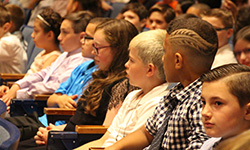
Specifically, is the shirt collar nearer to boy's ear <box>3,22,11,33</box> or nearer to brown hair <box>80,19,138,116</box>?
brown hair <box>80,19,138,116</box>

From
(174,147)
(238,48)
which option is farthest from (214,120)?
(238,48)

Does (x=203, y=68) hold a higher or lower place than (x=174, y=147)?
higher

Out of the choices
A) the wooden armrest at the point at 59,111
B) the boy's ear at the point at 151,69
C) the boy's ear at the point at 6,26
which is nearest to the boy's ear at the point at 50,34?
the boy's ear at the point at 6,26

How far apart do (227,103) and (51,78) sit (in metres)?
2.25

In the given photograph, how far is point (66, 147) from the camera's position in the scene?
235 cm

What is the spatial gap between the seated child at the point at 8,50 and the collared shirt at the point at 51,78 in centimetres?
69

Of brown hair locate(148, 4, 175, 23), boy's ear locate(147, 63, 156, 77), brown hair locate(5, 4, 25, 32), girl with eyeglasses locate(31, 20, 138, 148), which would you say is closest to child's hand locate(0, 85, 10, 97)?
brown hair locate(5, 4, 25, 32)

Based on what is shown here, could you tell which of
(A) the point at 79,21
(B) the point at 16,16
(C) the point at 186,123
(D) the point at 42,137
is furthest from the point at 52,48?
(C) the point at 186,123

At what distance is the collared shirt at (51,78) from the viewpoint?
3.25m

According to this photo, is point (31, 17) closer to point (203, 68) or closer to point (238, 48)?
point (238, 48)

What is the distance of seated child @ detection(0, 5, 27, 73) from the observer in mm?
4047

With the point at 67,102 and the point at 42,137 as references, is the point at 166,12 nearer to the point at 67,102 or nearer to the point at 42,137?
the point at 67,102

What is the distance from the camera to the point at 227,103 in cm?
128

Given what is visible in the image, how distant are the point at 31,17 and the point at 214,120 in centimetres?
479
